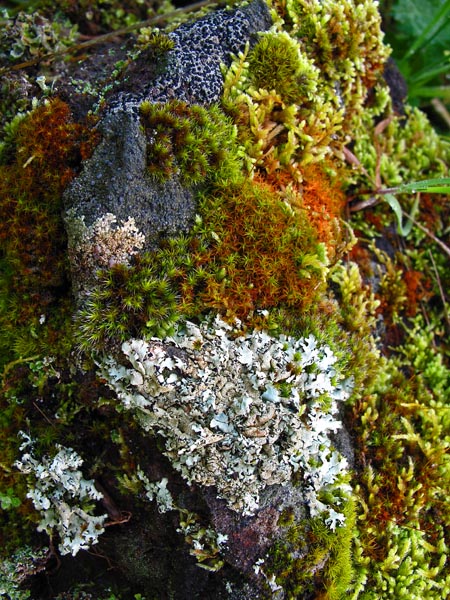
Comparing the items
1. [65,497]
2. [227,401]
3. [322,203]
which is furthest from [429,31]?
[65,497]

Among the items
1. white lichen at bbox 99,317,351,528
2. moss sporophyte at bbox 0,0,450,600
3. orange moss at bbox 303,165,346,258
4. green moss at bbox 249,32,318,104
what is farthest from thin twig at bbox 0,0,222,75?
white lichen at bbox 99,317,351,528

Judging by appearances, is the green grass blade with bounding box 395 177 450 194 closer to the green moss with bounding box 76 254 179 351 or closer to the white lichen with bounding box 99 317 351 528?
the white lichen with bounding box 99 317 351 528

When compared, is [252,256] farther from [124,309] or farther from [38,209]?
[38,209]

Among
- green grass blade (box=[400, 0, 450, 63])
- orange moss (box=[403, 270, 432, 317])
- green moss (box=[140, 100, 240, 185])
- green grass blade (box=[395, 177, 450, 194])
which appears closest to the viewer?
green moss (box=[140, 100, 240, 185])

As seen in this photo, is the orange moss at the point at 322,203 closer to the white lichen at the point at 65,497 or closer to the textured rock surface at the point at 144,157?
the textured rock surface at the point at 144,157

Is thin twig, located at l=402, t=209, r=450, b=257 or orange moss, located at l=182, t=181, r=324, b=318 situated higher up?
orange moss, located at l=182, t=181, r=324, b=318

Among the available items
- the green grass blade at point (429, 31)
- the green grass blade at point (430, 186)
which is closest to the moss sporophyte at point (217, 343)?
the green grass blade at point (430, 186)
